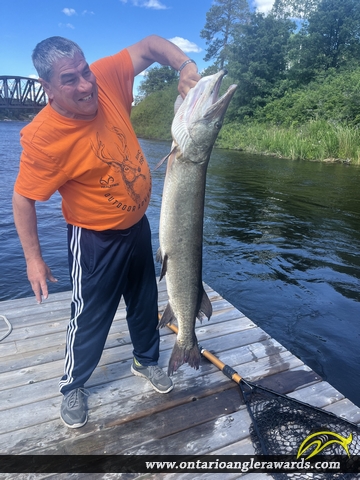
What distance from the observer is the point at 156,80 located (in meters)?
70.2

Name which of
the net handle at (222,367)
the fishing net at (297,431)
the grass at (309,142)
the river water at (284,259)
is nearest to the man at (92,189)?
the net handle at (222,367)

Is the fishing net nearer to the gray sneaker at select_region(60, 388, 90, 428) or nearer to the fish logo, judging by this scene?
the fish logo

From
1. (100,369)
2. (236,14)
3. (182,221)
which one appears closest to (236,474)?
(100,369)

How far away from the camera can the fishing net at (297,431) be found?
108 inches

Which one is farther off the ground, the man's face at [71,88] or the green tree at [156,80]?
the green tree at [156,80]

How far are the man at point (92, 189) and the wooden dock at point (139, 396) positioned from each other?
184mm

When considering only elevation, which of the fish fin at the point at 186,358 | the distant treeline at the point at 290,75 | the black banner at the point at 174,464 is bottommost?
the black banner at the point at 174,464

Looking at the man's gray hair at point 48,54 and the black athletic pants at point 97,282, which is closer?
the man's gray hair at point 48,54

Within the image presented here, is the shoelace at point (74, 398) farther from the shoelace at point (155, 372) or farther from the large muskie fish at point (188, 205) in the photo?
the large muskie fish at point (188, 205)

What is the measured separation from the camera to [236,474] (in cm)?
262

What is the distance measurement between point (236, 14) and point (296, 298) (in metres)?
53.3

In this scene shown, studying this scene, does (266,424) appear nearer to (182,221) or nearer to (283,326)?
(182,221)

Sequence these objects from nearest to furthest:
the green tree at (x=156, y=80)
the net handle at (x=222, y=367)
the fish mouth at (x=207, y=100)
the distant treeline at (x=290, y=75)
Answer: the fish mouth at (x=207, y=100), the net handle at (x=222, y=367), the distant treeline at (x=290, y=75), the green tree at (x=156, y=80)

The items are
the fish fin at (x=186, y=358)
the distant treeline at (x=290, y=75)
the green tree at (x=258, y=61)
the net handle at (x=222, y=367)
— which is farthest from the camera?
the green tree at (x=258, y=61)
